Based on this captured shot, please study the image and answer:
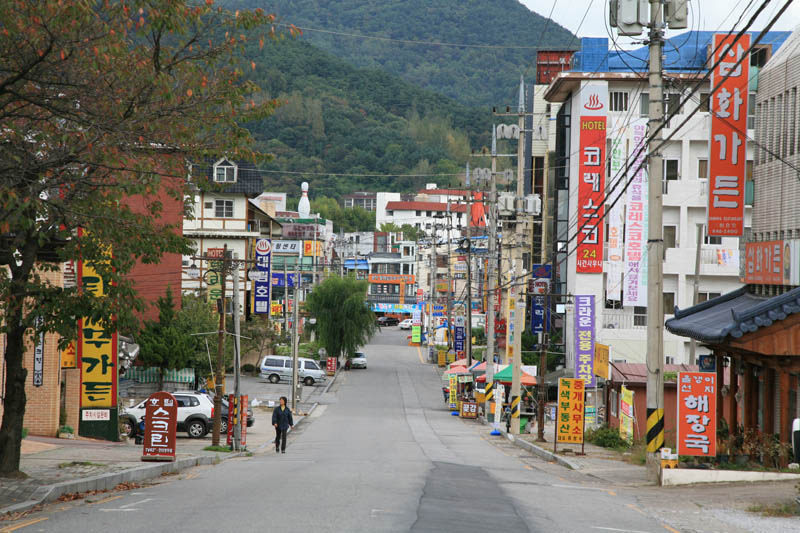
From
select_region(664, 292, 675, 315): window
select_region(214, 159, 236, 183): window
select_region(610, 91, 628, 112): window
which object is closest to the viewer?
Answer: select_region(664, 292, 675, 315): window

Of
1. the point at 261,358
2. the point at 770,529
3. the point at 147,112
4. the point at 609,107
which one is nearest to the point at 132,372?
the point at 261,358

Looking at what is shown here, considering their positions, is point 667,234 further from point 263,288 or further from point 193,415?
point 193,415

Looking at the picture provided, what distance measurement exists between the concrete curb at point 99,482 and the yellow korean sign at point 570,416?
1073 cm

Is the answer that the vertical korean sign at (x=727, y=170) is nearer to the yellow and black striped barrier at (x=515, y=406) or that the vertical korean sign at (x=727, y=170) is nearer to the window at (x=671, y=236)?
the yellow and black striped barrier at (x=515, y=406)

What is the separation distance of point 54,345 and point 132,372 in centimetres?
A: 2287

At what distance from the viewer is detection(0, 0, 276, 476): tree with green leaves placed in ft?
38.8

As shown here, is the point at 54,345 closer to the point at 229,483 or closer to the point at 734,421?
the point at 229,483

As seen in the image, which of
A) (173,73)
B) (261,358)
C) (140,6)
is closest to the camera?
(140,6)

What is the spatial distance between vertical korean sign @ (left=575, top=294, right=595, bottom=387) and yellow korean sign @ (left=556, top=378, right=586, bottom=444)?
9.23 m

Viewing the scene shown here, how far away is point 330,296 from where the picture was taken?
73.0m

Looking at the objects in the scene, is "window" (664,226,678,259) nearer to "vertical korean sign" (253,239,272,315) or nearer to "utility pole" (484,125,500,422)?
"utility pole" (484,125,500,422)

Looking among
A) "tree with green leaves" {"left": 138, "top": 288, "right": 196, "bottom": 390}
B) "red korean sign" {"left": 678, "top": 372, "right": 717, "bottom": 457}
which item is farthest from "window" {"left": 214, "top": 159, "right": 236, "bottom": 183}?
"red korean sign" {"left": 678, "top": 372, "right": 717, "bottom": 457}

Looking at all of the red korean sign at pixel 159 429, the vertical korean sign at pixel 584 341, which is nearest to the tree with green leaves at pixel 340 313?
the vertical korean sign at pixel 584 341

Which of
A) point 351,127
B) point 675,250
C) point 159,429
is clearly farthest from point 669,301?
point 351,127
